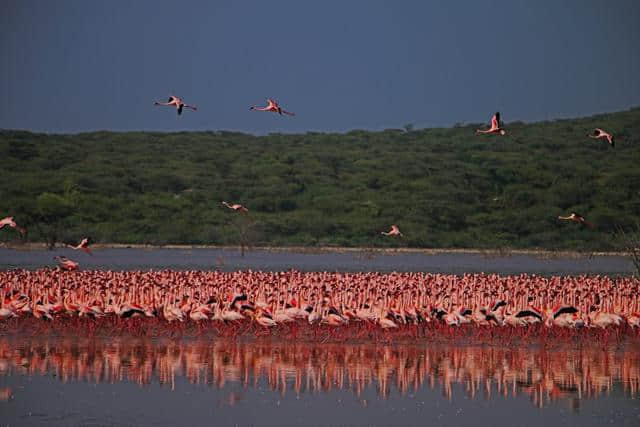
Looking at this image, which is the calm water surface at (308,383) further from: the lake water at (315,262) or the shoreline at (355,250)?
the shoreline at (355,250)

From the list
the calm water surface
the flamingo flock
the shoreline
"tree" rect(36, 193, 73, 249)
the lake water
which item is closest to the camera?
the calm water surface

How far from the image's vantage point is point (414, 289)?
29.7 m

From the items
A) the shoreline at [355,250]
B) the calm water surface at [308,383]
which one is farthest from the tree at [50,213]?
the calm water surface at [308,383]

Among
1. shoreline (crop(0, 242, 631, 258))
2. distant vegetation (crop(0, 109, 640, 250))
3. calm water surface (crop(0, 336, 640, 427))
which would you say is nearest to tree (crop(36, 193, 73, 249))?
distant vegetation (crop(0, 109, 640, 250))

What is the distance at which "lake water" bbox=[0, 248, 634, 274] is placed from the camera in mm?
51562

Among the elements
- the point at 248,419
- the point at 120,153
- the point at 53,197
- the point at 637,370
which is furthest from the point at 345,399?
the point at 120,153

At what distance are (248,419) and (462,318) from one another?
949 centimetres

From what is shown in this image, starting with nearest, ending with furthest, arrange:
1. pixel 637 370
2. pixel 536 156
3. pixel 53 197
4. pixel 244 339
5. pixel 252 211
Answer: pixel 637 370, pixel 244 339, pixel 53 197, pixel 252 211, pixel 536 156

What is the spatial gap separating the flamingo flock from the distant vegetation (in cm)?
4089

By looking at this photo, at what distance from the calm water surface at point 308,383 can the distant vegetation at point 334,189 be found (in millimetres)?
48510

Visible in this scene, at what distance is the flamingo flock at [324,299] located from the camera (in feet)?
85.1

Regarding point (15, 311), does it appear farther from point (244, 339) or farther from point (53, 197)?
point (53, 197)

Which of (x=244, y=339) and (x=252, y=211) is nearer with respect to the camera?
(x=244, y=339)

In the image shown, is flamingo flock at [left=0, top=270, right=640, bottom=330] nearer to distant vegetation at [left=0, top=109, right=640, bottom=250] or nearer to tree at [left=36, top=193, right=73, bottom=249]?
distant vegetation at [left=0, top=109, right=640, bottom=250]
